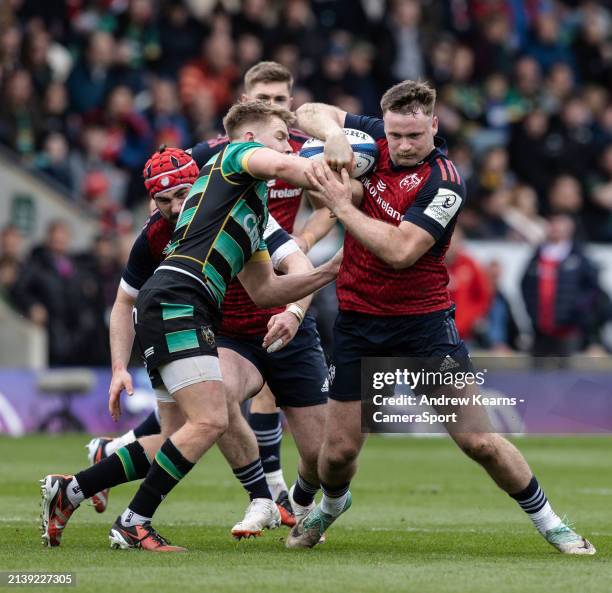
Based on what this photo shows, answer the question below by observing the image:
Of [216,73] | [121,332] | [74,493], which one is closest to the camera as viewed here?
[74,493]

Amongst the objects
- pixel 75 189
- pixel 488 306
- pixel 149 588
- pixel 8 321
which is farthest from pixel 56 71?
pixel 149 588

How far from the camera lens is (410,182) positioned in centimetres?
802

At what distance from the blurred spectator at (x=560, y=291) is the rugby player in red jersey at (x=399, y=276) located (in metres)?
10.6

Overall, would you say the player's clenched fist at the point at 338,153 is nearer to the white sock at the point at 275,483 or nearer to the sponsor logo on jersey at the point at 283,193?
the sponsor logo on jersey at the point at 283,193

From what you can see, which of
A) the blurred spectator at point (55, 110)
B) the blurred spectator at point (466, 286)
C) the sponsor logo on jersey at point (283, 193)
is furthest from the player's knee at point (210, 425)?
the blurred spectator at point (55, 110)

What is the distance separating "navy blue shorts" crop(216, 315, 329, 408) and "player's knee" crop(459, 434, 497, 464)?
1.69 m

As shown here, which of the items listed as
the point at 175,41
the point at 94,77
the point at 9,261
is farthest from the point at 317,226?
the point at 175,41

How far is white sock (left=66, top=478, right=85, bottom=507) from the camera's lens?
8.16m

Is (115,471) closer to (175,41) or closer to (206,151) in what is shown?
(206,151)

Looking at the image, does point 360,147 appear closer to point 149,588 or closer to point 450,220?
point 450,220

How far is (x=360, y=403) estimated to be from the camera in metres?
7.98

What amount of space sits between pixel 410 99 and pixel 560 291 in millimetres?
11226

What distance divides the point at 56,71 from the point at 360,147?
13.1 meters

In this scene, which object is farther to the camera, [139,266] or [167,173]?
[139,266]
